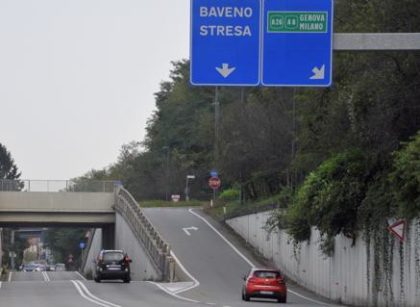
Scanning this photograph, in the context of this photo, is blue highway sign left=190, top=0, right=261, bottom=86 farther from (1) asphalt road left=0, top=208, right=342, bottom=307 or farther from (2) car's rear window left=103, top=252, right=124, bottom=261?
(2) car's rear window left=103, top=252, right=124, bottom=261

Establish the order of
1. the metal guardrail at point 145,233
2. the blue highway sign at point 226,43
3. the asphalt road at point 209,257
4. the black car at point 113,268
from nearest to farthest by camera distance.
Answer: the blue highway sign at point 226,43 < the asphalt road at point 209,257 < the black car at point 113,268 < the metal guardrail at point 145,233

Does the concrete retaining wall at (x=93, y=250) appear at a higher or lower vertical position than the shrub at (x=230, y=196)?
lower

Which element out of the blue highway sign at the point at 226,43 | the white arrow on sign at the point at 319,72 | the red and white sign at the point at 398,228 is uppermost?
the blue highway sign at the point at 226,43

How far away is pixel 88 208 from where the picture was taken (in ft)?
258

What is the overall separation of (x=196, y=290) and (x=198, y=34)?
79.6 ft

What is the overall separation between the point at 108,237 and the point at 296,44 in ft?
216

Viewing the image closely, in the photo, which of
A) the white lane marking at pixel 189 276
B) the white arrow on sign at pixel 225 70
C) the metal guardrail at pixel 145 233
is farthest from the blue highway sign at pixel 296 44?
the metal guardrail at pixel 145 233

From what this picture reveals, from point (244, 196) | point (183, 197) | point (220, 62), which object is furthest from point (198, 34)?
point (183, 197)

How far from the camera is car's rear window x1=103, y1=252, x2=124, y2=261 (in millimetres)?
54594

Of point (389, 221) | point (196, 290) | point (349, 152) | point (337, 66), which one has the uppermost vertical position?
point (337, 66)

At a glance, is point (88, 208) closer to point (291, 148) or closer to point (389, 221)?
point (291, 148)

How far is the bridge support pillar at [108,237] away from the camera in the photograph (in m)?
84.6

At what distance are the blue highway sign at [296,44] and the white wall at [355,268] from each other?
34.4ft

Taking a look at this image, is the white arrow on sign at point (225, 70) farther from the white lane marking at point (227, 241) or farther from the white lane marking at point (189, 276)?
the white lane marking at point (227, 241)
